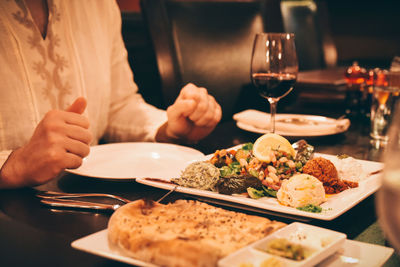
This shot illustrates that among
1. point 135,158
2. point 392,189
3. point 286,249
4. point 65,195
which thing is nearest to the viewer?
point 392,189

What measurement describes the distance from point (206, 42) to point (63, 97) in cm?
101

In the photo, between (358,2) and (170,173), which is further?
(358,2)

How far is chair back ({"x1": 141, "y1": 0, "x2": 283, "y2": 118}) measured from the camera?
217 centimetres

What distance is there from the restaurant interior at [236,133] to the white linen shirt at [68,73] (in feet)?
0.95

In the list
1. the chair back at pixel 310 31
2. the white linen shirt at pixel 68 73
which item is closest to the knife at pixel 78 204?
the white linen shirt at pixel 68 73

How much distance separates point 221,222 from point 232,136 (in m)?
0.95

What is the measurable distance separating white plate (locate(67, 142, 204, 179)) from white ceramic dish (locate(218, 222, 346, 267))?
19.4 inches

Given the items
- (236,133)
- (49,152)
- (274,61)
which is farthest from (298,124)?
(49,152)

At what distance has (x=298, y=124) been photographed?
63.0 inches

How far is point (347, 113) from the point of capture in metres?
1.99

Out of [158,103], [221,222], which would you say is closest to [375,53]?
[158,103]

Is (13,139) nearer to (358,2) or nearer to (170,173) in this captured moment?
(170,173)

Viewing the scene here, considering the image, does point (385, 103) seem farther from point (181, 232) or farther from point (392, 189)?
point (392, 189)

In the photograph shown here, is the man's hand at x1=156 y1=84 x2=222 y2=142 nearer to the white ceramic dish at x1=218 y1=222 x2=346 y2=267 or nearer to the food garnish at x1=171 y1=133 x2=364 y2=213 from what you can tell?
the food garnish at x1=171 y1=133 x2=364 y2=213
